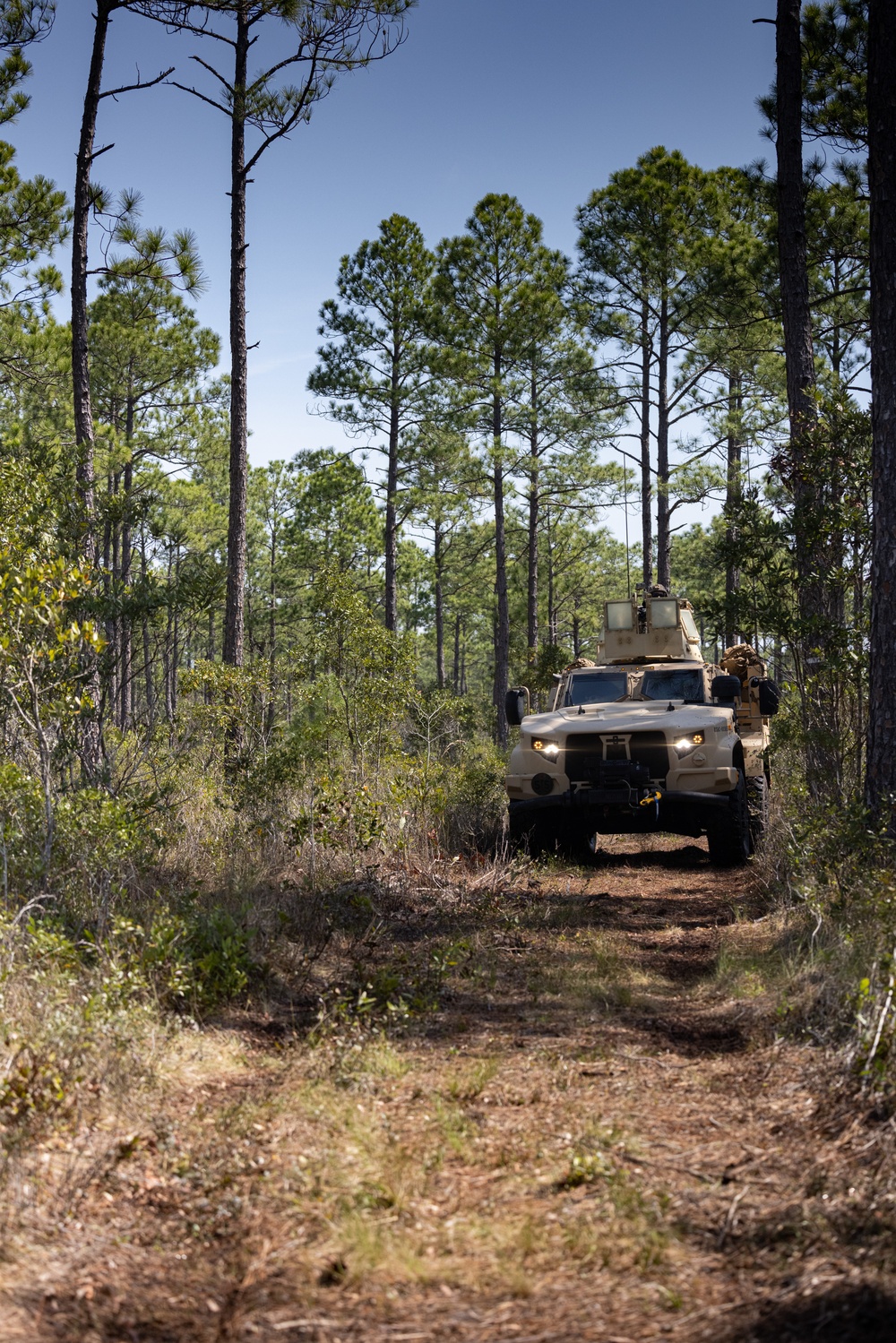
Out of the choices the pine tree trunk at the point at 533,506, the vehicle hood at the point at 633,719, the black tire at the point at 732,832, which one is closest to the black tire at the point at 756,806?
the black tire at the point at 732,832

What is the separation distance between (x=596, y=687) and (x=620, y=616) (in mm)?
1479

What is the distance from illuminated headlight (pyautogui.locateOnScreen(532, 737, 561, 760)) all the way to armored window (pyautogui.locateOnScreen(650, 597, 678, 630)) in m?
3.34

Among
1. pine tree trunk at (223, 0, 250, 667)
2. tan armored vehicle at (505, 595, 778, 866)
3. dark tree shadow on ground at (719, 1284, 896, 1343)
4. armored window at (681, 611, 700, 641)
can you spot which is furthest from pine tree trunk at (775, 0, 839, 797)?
pine tree trunk at (223, 0, 250, 667)

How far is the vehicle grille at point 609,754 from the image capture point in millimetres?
9648

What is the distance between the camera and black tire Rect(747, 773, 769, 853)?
10469mm

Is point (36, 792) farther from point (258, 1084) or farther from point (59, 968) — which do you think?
point (258, 1084)

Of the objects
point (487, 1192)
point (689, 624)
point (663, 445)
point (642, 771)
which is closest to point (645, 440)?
point (663, 445)

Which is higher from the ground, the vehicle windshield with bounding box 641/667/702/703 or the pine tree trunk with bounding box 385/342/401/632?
the pine tree trunk with bounding box 385/342/401/632

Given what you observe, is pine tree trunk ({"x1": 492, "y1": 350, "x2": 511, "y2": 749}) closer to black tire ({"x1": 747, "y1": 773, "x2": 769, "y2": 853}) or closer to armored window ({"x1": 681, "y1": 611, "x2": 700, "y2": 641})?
armored window ({"x1": 681, "y1": 611, "x2": 700, "y2": 641})

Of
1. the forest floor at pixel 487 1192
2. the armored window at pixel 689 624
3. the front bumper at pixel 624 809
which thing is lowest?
the forest floor at pixel 487 1192

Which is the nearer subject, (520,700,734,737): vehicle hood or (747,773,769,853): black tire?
(520,700,734,737): vehicle hood

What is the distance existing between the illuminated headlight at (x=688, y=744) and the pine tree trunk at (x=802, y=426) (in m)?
0.97

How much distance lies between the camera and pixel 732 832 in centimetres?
989

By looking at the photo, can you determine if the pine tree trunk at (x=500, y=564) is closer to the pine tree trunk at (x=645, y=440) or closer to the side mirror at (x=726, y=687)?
the pine tree trunk at (x=645, y=440)
